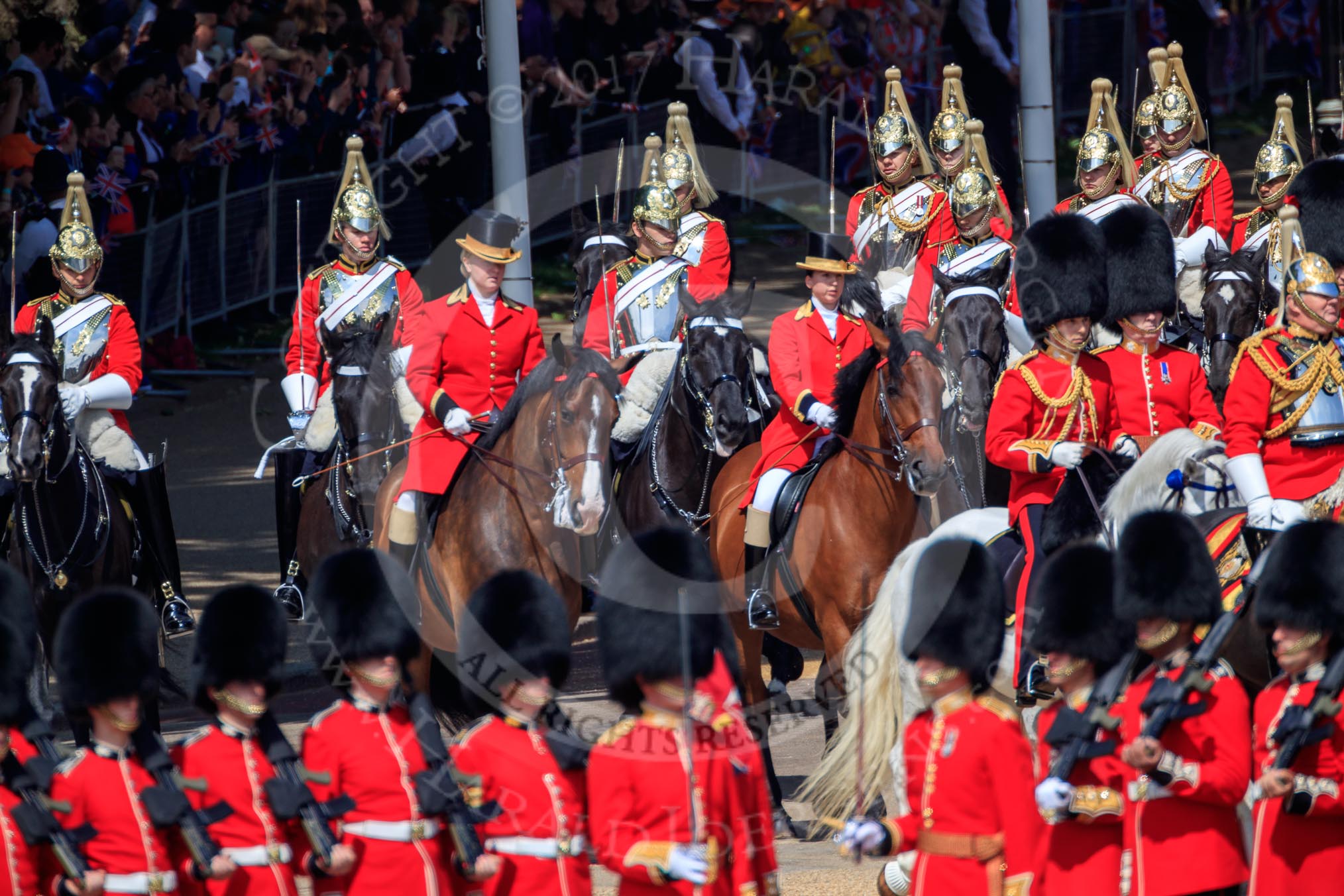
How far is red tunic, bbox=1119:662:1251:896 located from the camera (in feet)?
19.4

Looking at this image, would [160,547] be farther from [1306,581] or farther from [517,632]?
[1306,581]

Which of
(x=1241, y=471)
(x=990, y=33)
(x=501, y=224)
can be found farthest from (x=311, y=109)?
(x=1241, y=471)

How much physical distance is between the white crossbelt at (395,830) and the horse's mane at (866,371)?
329cm

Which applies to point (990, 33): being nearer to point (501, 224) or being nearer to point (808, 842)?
point (501, 224)

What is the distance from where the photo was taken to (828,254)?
9641mm

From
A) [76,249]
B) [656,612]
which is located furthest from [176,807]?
[76,249]

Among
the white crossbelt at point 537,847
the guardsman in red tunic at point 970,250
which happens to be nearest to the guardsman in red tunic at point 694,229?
the guardsman in red tunic at point 970,250

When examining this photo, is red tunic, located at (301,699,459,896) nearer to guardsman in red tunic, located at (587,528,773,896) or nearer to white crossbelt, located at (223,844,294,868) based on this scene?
white crossbelt, located at (223,844,294,868)

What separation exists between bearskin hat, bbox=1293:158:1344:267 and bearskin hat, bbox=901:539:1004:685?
4.72 meters

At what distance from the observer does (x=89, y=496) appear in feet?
31.6

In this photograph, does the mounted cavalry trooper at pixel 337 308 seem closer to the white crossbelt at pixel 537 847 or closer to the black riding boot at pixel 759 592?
the black riding boot at pixel 759 592

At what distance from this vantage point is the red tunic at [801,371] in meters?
9.22

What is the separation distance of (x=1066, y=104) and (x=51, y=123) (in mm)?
10915

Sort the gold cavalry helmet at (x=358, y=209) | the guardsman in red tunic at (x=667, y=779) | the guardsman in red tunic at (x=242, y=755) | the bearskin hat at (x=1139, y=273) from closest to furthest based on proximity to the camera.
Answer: the guardsman in red tunic at (x=667, y=779)
the guardsman in red tunic at (x=242, y=755)
the bearskin hat at (x=1139, y=273)
the gold cavalry helmet at (x=358, y=209)
